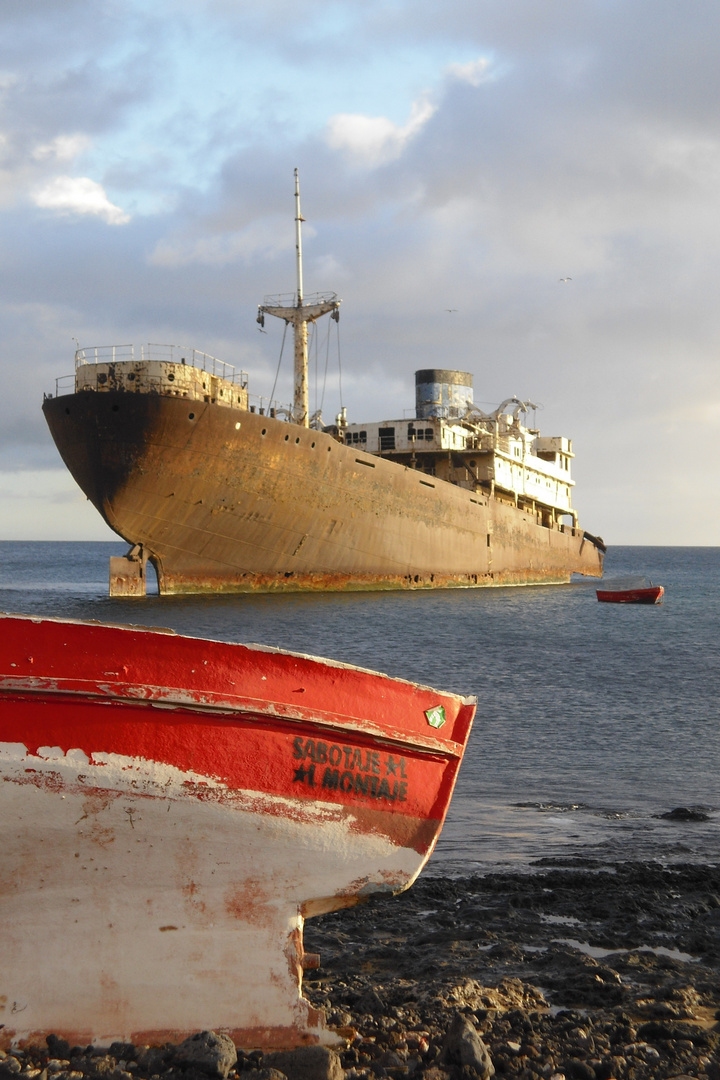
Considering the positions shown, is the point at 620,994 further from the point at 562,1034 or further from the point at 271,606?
the point at 271,606

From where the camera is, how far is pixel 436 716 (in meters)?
4.27

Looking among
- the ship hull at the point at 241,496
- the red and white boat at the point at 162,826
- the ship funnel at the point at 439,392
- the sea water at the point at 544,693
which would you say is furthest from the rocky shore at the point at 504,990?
the ship funnel at the point at 439,392

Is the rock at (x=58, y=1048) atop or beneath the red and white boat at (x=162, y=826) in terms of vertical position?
beneath

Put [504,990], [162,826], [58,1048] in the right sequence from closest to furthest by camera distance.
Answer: [58,1048], [162,826], [504,990]

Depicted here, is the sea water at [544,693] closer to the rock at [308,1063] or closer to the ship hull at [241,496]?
the ship hull at [241,496]

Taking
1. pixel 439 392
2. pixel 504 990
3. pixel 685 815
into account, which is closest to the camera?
pixel 504 990

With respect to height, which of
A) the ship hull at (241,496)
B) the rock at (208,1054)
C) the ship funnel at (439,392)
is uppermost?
the ship funnel at (439,392)

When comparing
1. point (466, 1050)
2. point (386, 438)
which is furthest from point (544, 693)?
point (386, 438)

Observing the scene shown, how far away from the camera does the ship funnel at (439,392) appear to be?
4303 centimetres

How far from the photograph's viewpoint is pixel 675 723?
1246cm

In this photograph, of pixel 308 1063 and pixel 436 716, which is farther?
pixel 436 716

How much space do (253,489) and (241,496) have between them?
1.38ft

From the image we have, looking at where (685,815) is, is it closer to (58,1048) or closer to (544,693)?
(58,1048)

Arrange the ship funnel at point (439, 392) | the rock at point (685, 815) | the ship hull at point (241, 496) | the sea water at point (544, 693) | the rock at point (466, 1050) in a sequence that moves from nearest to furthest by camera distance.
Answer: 1. the rock at point (466, 1050)
2. the sea water at point (544, 693)
3. the rock at point (685, 815)
4. the ship hull at point (241, 496)
5. the ship funnel at point (439, 392)
